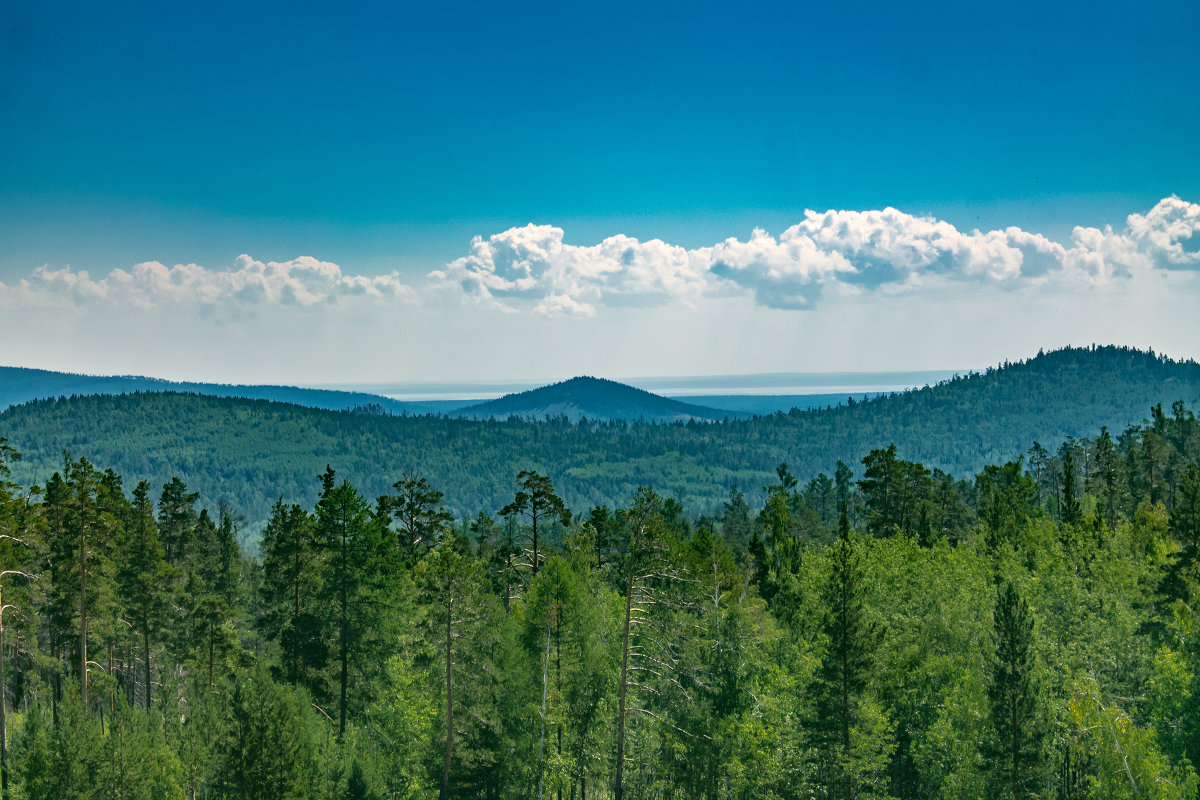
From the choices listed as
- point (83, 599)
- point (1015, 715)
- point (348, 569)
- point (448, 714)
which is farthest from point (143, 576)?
point (1015, 715)

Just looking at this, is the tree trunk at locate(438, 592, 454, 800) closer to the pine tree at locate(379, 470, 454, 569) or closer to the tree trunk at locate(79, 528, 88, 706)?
the pine tree at locate(379, 470, 454, 569)

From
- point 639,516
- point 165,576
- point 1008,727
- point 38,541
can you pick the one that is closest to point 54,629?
point 165,576

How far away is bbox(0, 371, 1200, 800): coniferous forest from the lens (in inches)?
1254

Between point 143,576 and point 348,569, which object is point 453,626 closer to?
point 348,569

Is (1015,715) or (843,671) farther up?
(843,671)

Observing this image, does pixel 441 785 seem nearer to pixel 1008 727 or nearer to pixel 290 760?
pixel 290 760

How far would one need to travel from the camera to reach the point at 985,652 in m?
38.3

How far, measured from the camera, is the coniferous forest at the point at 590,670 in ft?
105

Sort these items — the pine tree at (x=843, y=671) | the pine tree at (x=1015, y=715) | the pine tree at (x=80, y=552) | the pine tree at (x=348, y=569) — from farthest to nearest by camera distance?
the pine tree at (x=348, y=569)
the pine tree at (x=80, y=552)
the pine tree at (x=843, y=671)
the pine tree at (x=1015, y=715)

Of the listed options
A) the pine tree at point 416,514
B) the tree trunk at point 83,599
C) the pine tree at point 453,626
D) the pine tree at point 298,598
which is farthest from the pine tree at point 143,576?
the pine tree at point 453,626

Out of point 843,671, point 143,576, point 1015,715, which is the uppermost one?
point 843,671

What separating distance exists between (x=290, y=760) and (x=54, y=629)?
1925 cm

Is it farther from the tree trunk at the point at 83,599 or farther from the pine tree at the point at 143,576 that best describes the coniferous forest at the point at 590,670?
the tree trunk at the point at 83,599

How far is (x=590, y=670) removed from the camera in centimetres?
3712
